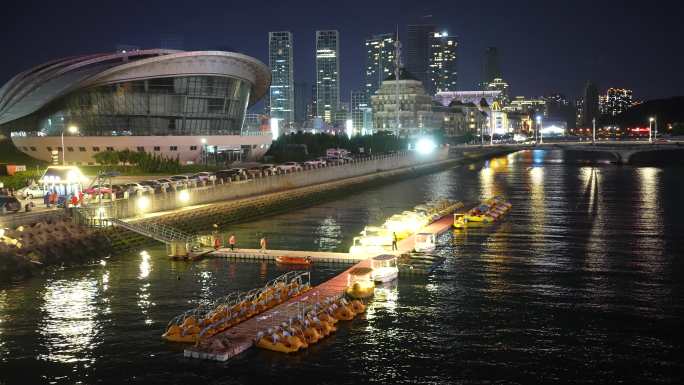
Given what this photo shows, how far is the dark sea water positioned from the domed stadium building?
47.1 m

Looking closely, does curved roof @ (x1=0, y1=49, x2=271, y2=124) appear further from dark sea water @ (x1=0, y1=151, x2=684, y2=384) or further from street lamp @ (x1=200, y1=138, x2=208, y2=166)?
dark sea water @ (x1=0, y1=151, x2=684, y2=384)

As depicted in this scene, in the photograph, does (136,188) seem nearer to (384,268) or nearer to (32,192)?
(32,192)

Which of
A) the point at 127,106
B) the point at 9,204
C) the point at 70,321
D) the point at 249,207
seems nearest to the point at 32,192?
the point at 9,204

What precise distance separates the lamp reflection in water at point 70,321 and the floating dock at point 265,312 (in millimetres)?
4057

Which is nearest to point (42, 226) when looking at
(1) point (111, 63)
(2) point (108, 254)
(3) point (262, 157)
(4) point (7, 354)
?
(2) point (108, 254)

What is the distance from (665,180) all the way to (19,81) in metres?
88.7

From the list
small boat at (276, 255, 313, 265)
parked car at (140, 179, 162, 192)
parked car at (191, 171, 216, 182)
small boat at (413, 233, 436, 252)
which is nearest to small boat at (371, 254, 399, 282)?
small boat at (276, 255, 313, 265)

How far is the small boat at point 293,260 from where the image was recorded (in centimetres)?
4006

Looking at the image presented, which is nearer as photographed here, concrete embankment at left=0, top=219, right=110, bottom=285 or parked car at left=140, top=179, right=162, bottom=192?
concrete embankment at left=0, top=219, right=110, bottom=285

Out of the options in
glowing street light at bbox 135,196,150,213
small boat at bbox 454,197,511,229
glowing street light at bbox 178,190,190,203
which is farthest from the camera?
glowing street light at bbox 178,190,190,203

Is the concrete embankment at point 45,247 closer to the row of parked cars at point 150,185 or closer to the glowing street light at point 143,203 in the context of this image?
the row of parked cars at point 150,185

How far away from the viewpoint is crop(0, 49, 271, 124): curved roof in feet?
303

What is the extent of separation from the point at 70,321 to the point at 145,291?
4996mm

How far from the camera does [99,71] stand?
301 ft
